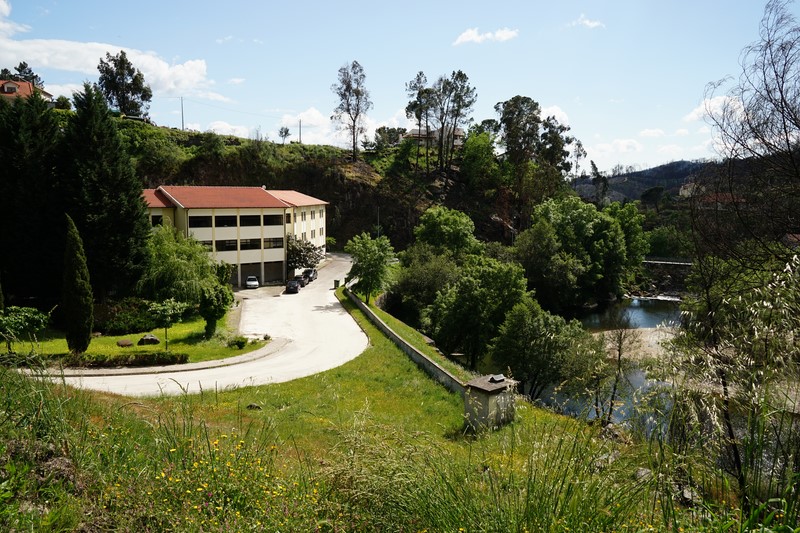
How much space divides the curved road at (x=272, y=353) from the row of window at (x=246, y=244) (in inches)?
147

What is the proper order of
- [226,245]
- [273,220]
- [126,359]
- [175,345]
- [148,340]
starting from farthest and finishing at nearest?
[273,220] < [226,245] < [175,345] < [148,340] < [126,359]

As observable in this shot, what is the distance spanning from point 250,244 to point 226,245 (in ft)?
6.15

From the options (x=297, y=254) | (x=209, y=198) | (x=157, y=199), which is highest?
(x=209, y=198)

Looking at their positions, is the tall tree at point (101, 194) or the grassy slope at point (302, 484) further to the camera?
the tall tree at point (101, 194)

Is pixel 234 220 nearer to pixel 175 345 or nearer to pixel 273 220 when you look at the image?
pixel 273 220

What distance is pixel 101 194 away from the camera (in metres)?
26.6

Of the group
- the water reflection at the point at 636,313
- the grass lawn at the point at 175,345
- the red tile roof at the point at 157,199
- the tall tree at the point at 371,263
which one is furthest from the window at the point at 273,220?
the water reflection at the point at 636,313

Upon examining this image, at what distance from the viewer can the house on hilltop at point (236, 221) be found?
37969 millimetres

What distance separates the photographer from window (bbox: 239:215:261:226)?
40.1 meters

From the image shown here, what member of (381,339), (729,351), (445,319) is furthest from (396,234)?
(729,351)

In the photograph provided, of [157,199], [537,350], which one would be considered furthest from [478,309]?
[157,199]

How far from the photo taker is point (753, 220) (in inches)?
467

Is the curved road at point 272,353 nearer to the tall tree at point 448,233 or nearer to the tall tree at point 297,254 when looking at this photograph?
the tall tree at point 297,254

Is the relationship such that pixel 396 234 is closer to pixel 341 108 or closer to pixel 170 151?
pixel 341 108
